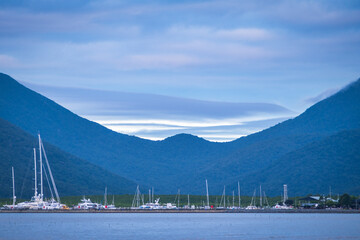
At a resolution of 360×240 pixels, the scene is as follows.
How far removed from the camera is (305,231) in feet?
341

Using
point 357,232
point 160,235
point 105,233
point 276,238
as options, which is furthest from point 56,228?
point 357,232

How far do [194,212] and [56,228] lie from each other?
3759 inches

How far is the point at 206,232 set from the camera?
9994 cm

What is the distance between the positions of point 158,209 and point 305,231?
3611 inches

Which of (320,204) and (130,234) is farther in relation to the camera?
(320,204)

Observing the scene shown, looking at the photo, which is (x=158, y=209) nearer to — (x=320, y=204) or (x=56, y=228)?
(x=320, y=204)

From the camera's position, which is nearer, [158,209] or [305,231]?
[305,231]

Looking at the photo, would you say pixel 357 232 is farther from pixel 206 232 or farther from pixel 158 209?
pixel 158 209

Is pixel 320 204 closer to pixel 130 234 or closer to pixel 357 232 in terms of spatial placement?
pixel 357 232

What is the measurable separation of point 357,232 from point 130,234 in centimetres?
3436

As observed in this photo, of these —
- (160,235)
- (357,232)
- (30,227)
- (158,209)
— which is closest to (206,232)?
(160,235)

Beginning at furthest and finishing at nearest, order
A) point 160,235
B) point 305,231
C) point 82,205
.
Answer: point 82,205
point 305,231
point 160,235

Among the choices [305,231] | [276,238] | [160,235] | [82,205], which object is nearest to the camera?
[276,238]

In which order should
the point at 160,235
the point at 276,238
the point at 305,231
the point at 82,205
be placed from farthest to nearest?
the point at 82,205 → the point at 305,231 → the point at 160,235 → the point at 276,238
